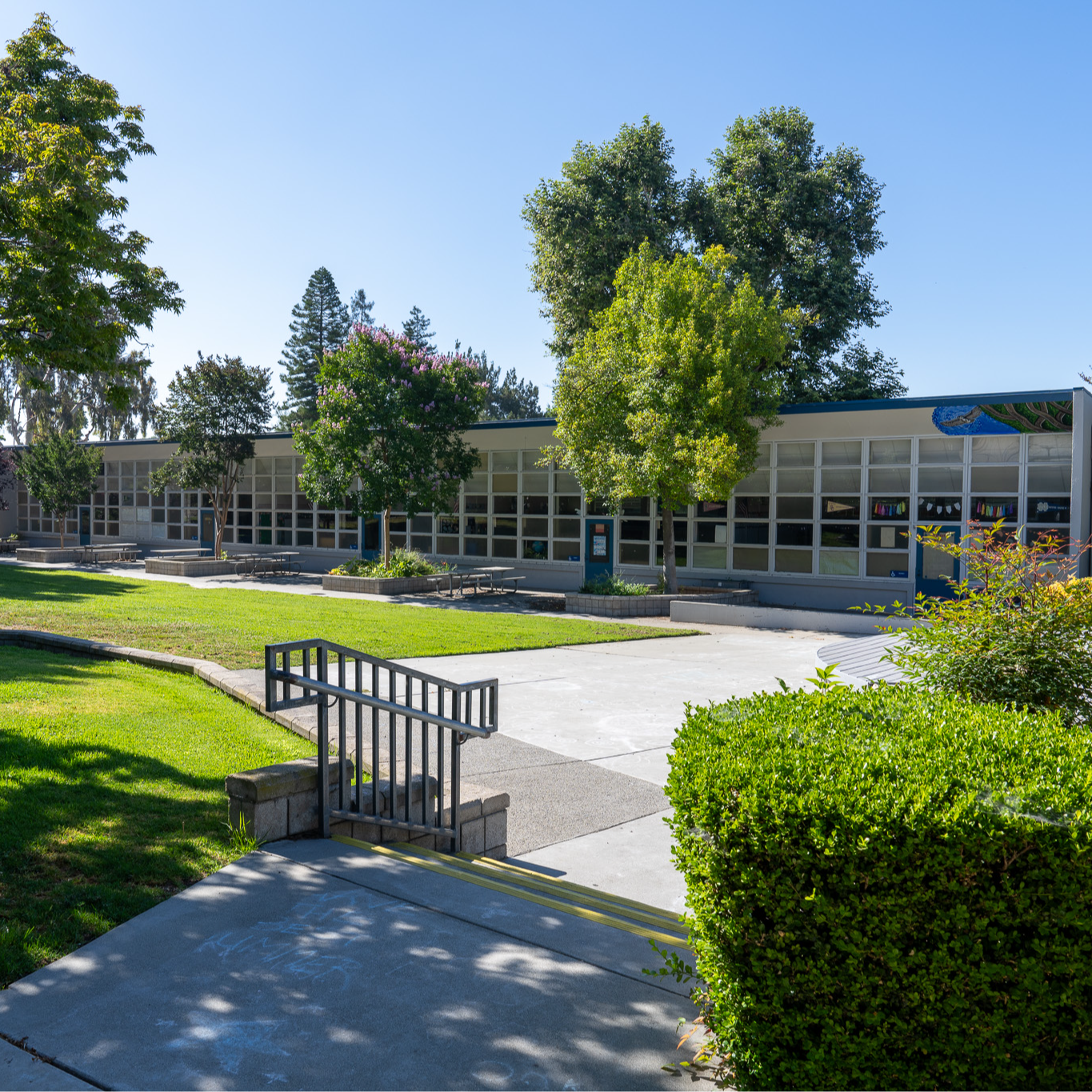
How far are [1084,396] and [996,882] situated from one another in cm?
1996

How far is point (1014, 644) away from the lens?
18.5ft

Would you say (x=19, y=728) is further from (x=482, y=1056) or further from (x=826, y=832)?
(x=826, y=832)

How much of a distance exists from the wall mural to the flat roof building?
31 mm

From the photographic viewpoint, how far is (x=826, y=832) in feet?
8.94

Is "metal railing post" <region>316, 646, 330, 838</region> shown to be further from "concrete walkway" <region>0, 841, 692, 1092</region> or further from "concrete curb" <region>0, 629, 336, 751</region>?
"concrete curb" <region>0, 629, 336, 751</region>

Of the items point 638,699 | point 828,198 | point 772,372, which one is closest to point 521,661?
point 638,699


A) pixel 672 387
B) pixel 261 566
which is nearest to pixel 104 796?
pixel 672 387

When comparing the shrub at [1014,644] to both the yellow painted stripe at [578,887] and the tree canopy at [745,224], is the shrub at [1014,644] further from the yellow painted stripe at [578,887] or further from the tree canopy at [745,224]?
the tree canopy at [745,224]

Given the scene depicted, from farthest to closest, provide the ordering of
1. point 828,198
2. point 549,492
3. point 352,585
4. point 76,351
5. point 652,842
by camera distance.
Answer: point 828,198, point 549,492, point 352,585, point 76,351, point 652,842

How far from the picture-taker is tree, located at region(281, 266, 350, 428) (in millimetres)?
65688

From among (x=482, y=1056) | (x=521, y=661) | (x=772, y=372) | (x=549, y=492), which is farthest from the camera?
(x=549, y=492)

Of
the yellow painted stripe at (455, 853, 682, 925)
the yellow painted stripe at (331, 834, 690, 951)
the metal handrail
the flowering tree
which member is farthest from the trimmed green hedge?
the flowering tree

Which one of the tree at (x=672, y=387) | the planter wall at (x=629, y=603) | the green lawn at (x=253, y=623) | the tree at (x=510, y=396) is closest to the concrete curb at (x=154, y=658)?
the green lawn at (x=253, y=623)

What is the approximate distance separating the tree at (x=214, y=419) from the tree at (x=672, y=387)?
15.1 m
